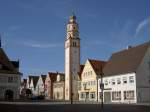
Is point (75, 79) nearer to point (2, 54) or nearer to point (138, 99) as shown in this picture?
point (2, 54)

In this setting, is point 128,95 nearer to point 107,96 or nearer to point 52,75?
point 107,96

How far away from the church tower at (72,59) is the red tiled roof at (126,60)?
61.0 feet

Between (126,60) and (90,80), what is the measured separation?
695 inches

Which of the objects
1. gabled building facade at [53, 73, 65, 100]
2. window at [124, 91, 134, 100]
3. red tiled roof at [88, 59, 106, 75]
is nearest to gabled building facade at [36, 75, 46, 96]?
gabled building facade at [53, 73, 65, 100]

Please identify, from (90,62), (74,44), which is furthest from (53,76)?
(90,62)

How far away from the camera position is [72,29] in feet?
341

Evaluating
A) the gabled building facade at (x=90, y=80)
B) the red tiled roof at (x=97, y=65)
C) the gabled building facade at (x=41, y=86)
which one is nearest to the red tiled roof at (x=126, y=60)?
the red tiled roof at (x=97, y=65)

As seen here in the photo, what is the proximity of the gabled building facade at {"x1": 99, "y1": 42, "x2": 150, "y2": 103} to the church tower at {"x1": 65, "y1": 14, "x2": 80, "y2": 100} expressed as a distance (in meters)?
22.4

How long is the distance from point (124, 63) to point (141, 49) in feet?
17.0

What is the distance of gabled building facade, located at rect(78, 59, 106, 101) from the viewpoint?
84.5m

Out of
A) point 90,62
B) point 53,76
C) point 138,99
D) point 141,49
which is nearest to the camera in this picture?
point 138,99

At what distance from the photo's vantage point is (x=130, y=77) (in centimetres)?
6694

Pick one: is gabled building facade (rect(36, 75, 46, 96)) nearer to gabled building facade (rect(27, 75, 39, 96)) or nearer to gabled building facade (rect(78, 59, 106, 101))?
gabled building facade (rect(27, 75, 39, 96))

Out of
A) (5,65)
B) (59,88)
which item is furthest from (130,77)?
(59,88)
